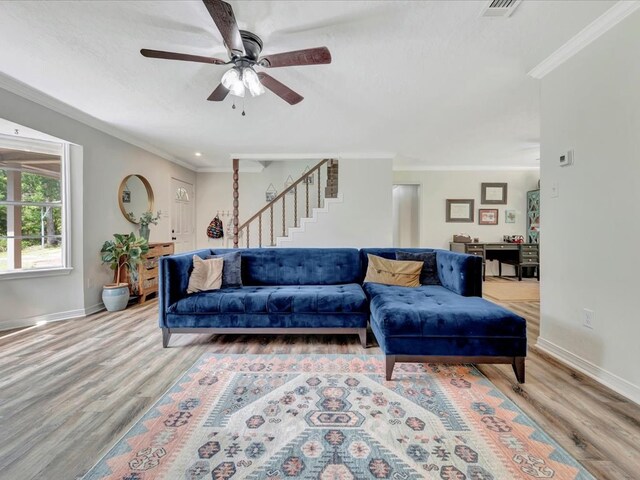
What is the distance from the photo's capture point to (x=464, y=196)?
20.6ft

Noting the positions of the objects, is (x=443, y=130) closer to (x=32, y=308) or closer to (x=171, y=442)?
(x=171, y=442)

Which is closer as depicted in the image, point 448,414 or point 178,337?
point 448,414

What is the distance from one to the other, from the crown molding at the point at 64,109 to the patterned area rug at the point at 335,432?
3.26 m

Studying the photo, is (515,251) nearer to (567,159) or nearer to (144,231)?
(567,159)

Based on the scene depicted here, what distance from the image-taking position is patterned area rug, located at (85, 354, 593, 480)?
1252 mm

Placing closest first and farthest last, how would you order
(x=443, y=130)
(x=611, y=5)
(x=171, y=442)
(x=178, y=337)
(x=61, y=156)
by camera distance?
(x=171, y=442) → (x=611, y=5) → (x=178, y=337) → (x=61, y=156) → (x=443, y=130)

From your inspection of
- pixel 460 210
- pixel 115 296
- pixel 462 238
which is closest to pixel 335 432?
pixel 115 296

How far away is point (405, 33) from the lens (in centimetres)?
200

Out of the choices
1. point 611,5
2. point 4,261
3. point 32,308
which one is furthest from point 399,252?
point 4,261

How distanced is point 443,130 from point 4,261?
574 cm

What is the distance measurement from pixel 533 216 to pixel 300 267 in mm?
5750

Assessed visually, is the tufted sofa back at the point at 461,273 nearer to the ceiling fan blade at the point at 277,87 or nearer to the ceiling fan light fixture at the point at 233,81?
the ceiling fan blade at the point at 277,87

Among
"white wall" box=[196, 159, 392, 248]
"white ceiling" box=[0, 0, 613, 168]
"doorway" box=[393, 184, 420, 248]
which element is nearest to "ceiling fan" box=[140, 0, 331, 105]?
"white ceiling" box=[0, 0, 613, 168]

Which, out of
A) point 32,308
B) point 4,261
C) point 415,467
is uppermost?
point 4,261
